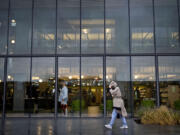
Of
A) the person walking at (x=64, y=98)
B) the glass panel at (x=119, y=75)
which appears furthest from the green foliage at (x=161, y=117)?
the person walking at (x=64, y=98)

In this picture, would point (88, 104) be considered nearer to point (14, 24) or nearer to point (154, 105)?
point (154, 105)

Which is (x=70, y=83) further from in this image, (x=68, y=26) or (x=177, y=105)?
(x=177, y=105)

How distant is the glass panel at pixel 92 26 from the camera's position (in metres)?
13.8

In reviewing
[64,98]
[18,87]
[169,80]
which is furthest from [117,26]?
[18,87]

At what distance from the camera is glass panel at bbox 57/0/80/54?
1381 cm

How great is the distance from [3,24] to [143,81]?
9268 millimetres

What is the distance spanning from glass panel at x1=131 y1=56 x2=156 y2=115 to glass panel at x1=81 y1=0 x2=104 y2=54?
2343mm

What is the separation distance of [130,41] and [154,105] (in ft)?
13.2

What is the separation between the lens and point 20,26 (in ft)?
46.4

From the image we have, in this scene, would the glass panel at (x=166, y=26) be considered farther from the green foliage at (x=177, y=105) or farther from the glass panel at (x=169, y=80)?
the green foliage at (x=177, y=105)

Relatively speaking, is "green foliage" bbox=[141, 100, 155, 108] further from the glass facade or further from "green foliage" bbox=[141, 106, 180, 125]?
"green foliage" bbox=[141, 106, 180, 125]

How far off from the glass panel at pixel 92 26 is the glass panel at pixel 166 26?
3.38 meters

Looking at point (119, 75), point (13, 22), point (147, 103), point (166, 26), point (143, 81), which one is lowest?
point (147, 103)

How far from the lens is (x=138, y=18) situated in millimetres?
13977
